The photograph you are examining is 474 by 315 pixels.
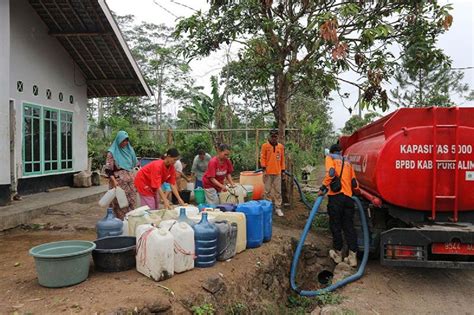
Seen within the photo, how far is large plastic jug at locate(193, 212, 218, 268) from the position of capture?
464cm

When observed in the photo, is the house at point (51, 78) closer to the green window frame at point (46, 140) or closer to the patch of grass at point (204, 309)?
the green window frame at point (46, 140)

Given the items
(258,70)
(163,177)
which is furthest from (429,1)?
(163,177)

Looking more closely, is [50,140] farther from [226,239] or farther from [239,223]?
[226,239]

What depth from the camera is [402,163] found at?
5.11m

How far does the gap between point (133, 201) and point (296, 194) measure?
612cm

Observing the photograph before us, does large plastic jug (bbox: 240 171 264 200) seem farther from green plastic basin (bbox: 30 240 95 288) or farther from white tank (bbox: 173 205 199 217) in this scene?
green plastic basin (bbox: 30 240 95 288)

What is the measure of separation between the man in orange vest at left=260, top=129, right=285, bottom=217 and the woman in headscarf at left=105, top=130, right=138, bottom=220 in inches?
118

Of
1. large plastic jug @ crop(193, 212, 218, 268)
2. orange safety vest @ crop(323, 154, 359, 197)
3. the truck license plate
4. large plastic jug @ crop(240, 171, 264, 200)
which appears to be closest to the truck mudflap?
the truck license plate

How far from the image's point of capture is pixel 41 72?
9594mm

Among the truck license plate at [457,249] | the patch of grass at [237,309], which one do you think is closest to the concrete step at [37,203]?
the patch of grass at [237,309]

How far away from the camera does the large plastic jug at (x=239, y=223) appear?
5.42 meters

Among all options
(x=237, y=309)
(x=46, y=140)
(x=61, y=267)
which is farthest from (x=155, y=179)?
(x=46, y=140)

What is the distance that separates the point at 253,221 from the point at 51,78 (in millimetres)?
7259

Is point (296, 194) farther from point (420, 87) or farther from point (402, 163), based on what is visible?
point (420, 87)
